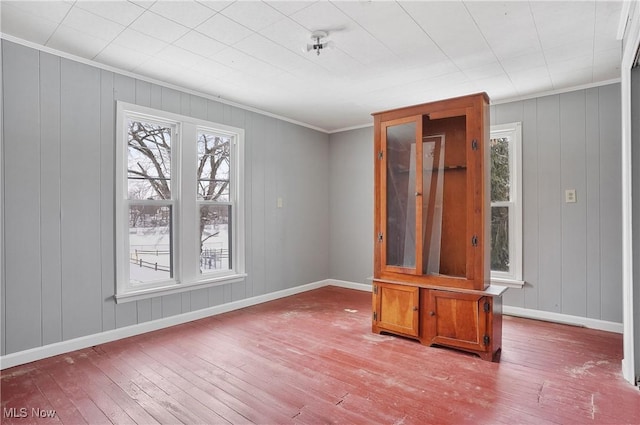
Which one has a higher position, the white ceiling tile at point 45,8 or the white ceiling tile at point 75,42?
the white ceiling tile at point 75,42

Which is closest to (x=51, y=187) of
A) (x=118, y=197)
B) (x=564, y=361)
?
(x=118, y=197)

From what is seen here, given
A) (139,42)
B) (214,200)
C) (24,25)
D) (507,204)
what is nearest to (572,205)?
(507,204)

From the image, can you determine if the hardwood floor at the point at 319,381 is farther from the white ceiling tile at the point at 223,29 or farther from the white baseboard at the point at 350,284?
the white ceiling tile at the point at 223,29

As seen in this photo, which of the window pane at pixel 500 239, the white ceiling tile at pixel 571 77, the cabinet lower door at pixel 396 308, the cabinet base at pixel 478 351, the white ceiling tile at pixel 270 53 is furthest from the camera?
the window pane at pixel 500 239

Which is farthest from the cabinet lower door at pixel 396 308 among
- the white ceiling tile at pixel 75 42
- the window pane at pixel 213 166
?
the white ceiling tile at pixel 75 42

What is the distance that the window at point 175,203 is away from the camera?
3402 mm

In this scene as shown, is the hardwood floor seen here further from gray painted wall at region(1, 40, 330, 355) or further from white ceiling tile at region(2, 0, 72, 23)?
white ceiling tile at region(2, 0, 72, 23)

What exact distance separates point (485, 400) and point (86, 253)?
3.27 m

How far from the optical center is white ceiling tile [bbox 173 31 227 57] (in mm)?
2656

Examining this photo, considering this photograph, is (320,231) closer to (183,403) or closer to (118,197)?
(118,197)

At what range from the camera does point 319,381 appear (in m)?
2.50

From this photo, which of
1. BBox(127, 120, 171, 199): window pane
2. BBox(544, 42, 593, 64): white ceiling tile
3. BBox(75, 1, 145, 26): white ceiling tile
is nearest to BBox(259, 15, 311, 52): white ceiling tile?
BBox(75, 1, 145, 26): white ceiling tile

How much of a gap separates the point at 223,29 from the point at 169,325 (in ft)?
9.31

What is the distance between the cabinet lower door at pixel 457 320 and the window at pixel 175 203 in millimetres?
2298
